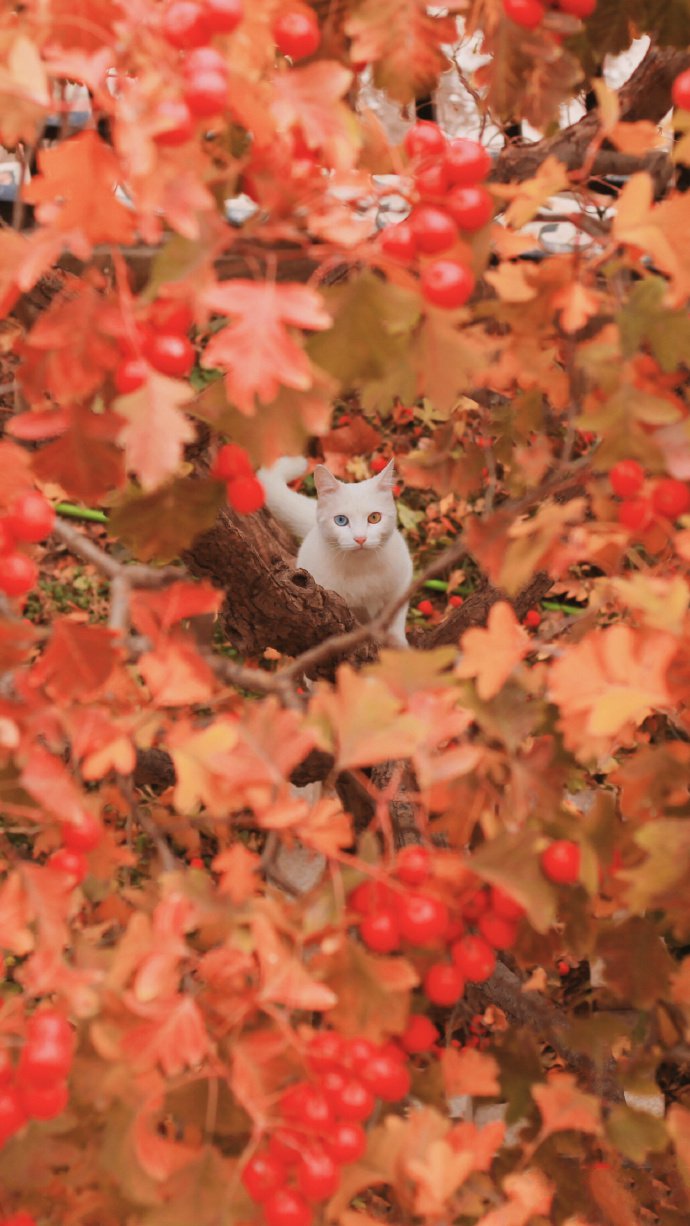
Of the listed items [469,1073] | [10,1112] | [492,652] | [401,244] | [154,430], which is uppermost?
[401,244]

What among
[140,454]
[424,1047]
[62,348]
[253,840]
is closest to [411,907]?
[424,1047]

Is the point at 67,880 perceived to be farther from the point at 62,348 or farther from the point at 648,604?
the point at 648,604

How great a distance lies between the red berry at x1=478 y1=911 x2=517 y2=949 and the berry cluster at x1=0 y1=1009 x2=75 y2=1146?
48 cm

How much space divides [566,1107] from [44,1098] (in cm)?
57

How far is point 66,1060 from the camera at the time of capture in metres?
1.04

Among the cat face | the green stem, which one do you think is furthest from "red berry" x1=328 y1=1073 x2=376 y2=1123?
the green stem

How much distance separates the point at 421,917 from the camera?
1.13 metres

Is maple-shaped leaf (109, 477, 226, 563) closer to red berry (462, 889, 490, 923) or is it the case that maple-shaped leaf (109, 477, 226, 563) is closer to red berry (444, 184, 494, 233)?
red berry (444, 184, 494, 233)

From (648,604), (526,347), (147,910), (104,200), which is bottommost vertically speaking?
(147,910)

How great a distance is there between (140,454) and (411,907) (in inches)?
21.3

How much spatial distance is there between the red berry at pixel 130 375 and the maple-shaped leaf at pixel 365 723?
1.10ft

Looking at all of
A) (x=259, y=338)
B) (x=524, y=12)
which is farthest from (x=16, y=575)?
(x=524, y=12)

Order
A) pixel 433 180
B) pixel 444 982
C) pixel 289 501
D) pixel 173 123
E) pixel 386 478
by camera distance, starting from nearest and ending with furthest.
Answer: pixel 173 123 < pixel 433 180 < pixel 444 982 < pixel 386 478 < pixel 289 501

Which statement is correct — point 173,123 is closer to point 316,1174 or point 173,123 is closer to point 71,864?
point 71,864
